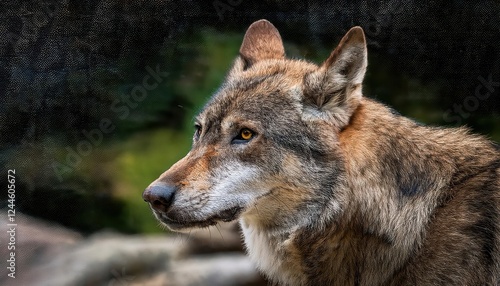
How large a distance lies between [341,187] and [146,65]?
363 centimetres

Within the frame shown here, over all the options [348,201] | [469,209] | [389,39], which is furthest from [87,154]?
[469,209]

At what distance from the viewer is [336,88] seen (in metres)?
4.30

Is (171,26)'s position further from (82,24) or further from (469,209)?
(469,209)

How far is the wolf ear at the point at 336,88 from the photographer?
13.9 ft

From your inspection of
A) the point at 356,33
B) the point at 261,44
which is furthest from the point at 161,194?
the point at 261,44

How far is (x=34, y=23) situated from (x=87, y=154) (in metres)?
1.98

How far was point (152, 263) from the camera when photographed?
759 cm

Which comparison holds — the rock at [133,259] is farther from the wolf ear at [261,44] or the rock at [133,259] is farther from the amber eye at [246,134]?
the amber eye at [246,134]
